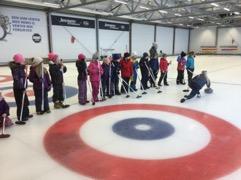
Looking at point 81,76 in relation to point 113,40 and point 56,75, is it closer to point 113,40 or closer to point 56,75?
point 56,75

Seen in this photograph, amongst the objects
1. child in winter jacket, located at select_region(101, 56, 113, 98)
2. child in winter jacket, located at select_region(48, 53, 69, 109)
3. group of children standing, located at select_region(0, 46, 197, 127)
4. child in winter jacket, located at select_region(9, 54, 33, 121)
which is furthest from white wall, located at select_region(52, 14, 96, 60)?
child in winter jacket, located at select_region(9, 54, 33, 121)

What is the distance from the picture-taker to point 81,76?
5.76m

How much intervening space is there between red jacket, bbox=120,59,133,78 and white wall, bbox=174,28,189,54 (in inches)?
1052

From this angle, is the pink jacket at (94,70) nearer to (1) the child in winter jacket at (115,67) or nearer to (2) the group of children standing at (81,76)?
(2) the group of children standing at (81,76)

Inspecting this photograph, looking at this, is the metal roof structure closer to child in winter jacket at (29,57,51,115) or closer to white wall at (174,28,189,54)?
white wall at (174,28,189,54)

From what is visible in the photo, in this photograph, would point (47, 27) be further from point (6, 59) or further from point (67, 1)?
point (6, 59)

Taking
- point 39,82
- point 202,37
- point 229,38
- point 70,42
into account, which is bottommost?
point 39,82

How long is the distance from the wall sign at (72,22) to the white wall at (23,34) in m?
0.97

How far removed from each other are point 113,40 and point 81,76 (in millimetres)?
17355

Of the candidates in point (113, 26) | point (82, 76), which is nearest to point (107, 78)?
point (82, 76)

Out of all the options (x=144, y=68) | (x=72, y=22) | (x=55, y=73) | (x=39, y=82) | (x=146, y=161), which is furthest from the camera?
(x=72, y=22)

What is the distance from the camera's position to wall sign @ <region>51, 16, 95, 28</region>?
1777cm

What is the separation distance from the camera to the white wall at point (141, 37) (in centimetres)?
2492

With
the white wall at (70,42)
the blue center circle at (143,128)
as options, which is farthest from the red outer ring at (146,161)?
the white wall at (70,42)
